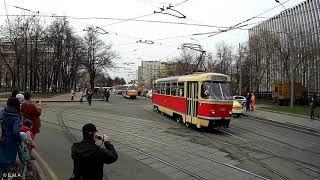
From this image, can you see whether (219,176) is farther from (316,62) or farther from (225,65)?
(225,65)

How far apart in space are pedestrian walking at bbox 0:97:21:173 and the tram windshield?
13.6 m

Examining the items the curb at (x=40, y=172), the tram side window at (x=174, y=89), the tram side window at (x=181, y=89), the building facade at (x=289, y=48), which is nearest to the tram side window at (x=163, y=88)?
the tram side window at (x=174, y=89)

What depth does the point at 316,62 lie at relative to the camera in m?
57.1

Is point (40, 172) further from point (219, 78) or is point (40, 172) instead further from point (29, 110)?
point (219, 78)

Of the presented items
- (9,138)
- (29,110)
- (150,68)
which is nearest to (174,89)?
(29,110)

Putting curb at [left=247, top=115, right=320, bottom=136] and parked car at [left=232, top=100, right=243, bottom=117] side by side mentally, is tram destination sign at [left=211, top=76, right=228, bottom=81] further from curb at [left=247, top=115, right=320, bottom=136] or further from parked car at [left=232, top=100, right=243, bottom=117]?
parked car at [left=232, top=100, right=243, bottom=117]

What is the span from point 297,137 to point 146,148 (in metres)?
8.84

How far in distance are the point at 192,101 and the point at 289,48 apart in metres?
35.8

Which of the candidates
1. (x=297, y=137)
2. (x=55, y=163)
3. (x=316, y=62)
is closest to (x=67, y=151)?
(x=55, y=163)

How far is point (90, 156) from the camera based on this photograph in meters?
5.47

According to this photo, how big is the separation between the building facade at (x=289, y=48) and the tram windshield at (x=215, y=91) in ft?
114

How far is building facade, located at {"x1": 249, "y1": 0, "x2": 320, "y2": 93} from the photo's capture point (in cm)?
5669

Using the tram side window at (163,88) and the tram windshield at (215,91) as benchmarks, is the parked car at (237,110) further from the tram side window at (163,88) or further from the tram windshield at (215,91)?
the tram windshield at (215,91)

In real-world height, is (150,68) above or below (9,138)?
above
